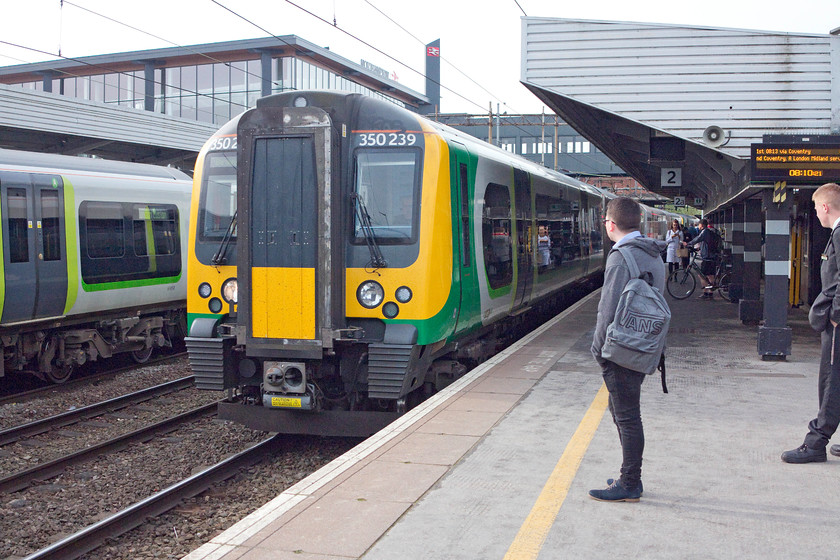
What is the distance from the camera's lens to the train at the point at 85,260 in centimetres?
1070

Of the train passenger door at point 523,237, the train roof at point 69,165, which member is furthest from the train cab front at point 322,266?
the train roof at point 69,165

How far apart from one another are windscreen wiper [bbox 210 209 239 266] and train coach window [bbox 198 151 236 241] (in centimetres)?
8

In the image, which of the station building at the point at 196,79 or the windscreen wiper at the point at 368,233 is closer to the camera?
the windscreen wiper at the point at 368,233

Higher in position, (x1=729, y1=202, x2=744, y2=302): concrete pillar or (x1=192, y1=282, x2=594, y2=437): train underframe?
(x1=729, y1=202, x2=744, y2=302): concrete pillar

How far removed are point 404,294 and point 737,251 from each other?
40.2 ft

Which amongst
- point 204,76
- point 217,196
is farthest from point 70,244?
point 204,76

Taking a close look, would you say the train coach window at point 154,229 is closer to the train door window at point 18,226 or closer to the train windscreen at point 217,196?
the train door window at point 18,226

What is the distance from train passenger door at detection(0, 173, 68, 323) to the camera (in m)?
10.4

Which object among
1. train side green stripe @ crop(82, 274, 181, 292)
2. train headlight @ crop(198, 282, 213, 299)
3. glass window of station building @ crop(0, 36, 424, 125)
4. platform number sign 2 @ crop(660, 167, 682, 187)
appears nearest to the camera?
train headlight @ crop(198, 282, 213, 299)

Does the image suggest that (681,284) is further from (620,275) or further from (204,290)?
(620,275)

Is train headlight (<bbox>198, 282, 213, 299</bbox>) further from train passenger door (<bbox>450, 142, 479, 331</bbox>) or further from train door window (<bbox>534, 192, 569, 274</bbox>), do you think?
train door window (<bbox>534, 192, 569, 274</bbox>)

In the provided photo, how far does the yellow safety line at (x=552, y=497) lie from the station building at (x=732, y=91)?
14.7 feet

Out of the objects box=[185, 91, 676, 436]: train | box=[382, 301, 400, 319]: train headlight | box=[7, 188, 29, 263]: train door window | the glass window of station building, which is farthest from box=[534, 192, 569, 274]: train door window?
the glass window of station building

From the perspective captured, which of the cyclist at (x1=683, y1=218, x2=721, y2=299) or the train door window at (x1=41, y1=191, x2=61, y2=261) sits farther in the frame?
the cyclist at (x1=683, y1=218, x2=721, y2=299)
